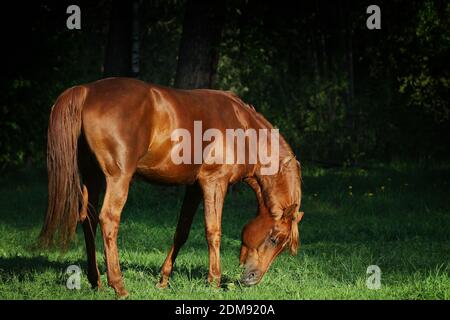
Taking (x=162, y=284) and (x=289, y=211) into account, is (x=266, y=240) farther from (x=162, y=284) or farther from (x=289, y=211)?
(x=162, y=284)

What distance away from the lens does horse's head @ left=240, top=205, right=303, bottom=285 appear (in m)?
7.58

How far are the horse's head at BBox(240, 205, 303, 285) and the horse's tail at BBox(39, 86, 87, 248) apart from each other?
163 cm

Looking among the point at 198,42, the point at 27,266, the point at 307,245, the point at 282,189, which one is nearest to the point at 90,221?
the point at 27,266

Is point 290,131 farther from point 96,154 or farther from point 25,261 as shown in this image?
point 96,154

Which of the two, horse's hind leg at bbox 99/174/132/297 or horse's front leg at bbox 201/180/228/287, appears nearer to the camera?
horse's hind leg at bbox 99/174/132/297

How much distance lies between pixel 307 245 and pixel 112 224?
173 inches

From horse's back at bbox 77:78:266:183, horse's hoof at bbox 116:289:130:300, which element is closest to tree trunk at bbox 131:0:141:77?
horse's back at bbox 77:78:266:183

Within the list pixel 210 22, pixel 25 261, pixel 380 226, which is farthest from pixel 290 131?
pixel 25 261

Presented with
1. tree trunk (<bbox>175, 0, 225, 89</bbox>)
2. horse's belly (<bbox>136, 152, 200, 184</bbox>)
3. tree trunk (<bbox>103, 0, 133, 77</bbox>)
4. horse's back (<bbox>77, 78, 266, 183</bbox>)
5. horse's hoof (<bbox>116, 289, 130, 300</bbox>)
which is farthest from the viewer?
tree trunk (<bbox>103, 0, 133, 77</bbox>)

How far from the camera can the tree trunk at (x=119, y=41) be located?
15211 millimetres

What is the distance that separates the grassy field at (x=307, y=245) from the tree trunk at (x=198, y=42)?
2079 mm

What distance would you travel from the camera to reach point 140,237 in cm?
1118

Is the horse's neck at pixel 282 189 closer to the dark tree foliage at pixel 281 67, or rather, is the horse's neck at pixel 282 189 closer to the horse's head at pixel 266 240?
the horse's head at pixel 266 240

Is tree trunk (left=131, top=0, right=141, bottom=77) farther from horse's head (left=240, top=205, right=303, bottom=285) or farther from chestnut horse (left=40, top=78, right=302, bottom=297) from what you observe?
horse's head (left=240, top=205, right=303, bottom=285)
